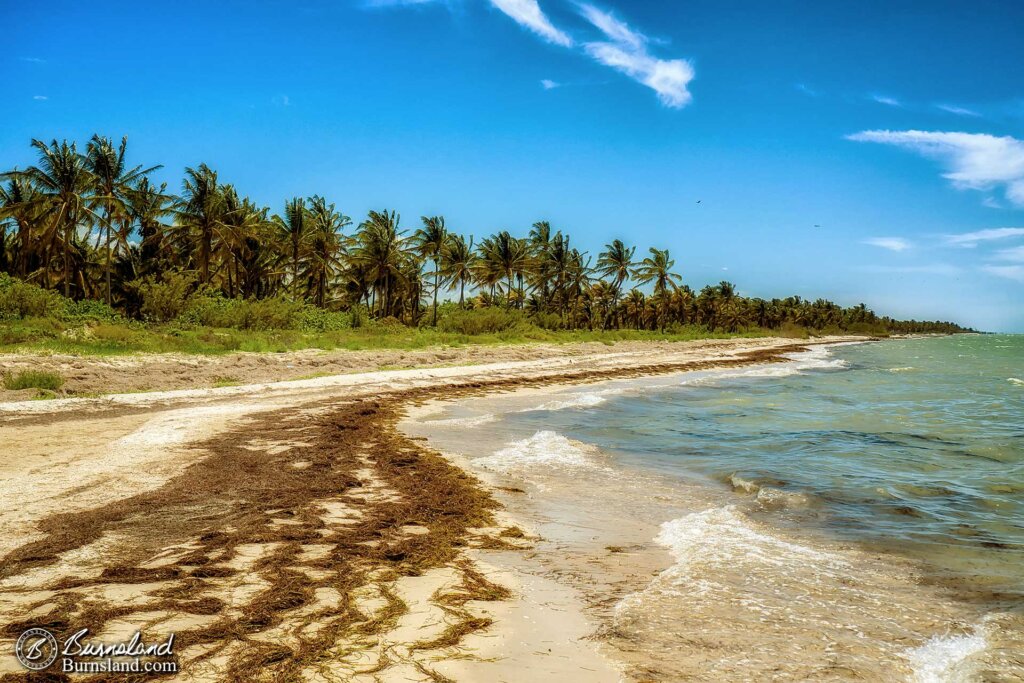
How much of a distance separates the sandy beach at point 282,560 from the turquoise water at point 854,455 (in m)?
3.16

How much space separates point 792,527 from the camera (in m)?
5.93

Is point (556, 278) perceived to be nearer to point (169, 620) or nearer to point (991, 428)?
point (991, 428)

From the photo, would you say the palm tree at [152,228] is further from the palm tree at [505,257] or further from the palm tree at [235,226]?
the palm tree at [505,257]

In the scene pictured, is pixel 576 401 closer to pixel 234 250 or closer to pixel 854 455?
pixel 854 455

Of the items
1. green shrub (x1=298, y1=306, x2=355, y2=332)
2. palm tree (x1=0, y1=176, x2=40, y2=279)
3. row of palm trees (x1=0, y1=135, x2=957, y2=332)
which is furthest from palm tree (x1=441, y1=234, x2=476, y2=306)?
palm tree (x1=0, y1=176, x2=40, y2=279)

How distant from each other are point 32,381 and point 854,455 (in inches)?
698

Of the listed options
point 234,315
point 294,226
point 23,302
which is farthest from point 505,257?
point 23,302

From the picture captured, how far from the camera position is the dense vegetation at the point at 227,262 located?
30.8 m

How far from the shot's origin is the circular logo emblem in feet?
9.25

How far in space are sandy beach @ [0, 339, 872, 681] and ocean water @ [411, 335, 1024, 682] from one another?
64 cm

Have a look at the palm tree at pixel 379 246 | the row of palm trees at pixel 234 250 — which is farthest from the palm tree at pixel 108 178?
the palm tree at pixel 379 246

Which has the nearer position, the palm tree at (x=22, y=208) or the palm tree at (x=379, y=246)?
the palm tree at (x=22, y=208)

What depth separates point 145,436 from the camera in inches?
348

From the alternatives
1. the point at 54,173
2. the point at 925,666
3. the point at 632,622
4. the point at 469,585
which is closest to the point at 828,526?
the point at 925,666
